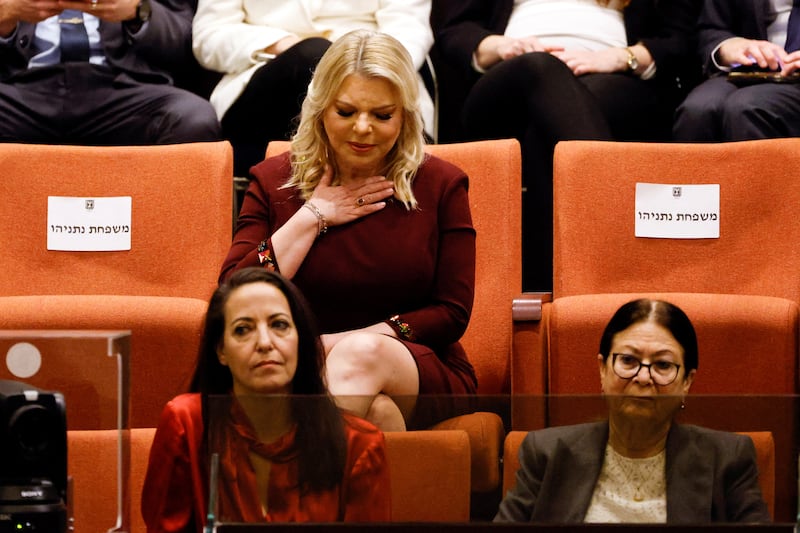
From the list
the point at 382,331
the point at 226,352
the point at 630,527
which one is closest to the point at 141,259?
the point at 382,331

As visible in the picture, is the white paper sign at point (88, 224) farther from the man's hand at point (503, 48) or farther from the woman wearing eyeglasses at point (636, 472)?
→ the woman wearing eyeglasses at point (636, 472)

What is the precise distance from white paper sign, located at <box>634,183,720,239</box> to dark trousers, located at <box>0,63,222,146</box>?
984mm

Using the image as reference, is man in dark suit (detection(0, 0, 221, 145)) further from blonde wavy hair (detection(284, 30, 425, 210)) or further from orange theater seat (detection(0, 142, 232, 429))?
blonde wavy hair (detection(284, 30, 425, 210))

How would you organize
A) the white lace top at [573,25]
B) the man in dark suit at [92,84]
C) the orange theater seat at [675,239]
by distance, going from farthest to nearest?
the white lace top at [573,25], the man in dark suit at [92,84], the orange theater seat at [675,239]

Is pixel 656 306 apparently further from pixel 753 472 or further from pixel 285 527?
pixel 285 527

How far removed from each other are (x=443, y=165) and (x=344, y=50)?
0.27 metres

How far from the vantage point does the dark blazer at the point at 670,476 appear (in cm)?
124

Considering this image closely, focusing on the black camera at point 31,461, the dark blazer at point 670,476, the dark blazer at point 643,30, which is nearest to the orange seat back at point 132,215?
the dark blazer at point 643,30

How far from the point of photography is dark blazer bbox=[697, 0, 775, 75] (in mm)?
2791

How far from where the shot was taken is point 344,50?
6.72 feet

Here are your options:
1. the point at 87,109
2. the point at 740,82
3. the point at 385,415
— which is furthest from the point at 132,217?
the point at 740,82

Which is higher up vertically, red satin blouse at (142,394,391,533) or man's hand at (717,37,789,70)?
man's hand at (717,37,789,70)

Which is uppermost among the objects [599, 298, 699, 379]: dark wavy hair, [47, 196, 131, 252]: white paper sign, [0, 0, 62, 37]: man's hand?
[0, 0, 62, 37]: man's hand

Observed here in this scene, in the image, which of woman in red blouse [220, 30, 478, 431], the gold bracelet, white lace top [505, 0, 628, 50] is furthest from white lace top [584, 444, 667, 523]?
white lace top [505, 0, 628, 50]
